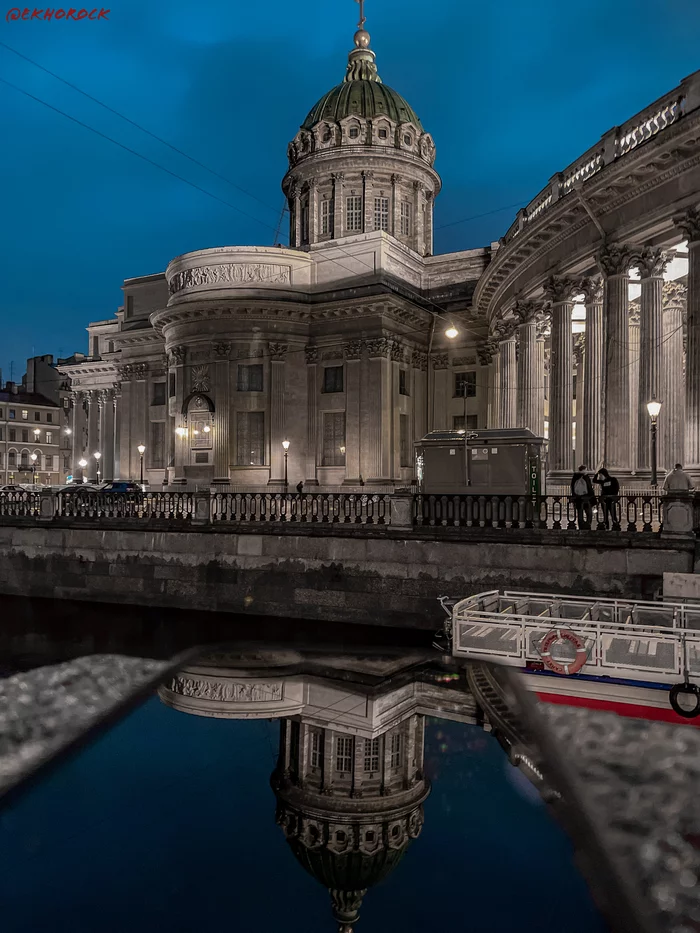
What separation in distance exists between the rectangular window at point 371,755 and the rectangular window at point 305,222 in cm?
4360

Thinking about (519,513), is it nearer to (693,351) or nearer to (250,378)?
(693,351)

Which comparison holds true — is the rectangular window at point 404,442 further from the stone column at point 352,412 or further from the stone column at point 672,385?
the stone column at point 672,385

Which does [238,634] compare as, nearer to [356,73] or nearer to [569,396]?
[569,396]

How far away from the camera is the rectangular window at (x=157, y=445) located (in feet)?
155

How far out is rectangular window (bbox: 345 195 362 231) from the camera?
159 ft

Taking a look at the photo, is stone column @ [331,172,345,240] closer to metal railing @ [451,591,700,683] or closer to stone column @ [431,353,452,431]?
stone column @ [431,353,452,431]

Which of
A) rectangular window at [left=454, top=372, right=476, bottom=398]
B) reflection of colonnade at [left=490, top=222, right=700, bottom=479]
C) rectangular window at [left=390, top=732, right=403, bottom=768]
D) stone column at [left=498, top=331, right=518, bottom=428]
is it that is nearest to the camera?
rectangular window at [left=390, top=732, right=403, bottom=768]

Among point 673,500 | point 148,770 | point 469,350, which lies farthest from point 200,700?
point 469,350

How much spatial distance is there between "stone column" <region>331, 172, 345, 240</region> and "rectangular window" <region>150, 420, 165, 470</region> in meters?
17.5

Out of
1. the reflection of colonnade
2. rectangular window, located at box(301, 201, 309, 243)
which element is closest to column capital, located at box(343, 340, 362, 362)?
the reflection of colonnade

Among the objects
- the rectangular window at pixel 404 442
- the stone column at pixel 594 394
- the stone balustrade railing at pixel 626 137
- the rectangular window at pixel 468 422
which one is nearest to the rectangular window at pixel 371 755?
the stone column at pixel 594 394

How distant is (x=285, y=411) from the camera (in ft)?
130

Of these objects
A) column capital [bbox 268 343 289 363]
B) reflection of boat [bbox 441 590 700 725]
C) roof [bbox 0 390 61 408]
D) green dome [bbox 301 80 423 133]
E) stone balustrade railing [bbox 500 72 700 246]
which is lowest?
reflection of boat [bbox 441 590 700 725]

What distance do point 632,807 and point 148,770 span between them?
646 centimetres
